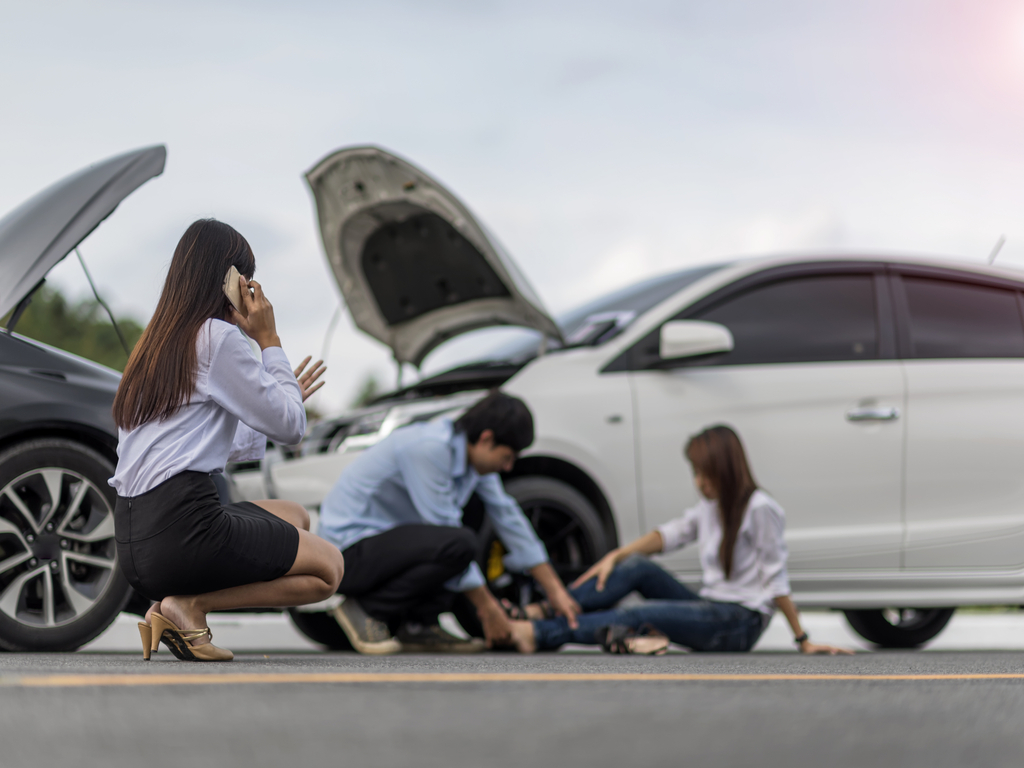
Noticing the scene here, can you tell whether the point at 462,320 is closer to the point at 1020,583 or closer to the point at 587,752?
the point at 1020,583

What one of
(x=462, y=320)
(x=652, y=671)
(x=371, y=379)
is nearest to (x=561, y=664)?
(x=652, y=671)

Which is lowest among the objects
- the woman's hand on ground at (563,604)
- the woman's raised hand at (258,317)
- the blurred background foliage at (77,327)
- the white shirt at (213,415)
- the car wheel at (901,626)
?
Result: the car wheel at (901,626)

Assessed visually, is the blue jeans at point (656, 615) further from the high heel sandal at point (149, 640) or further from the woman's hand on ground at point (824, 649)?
the high heel sandal at point (149, 640)

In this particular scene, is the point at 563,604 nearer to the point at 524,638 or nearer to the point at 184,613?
the point at 524,638

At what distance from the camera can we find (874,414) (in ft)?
16.1

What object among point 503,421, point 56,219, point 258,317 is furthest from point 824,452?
point 56,219

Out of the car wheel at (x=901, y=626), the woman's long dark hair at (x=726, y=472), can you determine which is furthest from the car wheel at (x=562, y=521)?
the car wheel at (x=901, y=626)

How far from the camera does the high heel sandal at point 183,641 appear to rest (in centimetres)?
297

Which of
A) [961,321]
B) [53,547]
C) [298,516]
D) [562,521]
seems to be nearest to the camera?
[298,516]

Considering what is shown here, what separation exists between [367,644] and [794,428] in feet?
6.76

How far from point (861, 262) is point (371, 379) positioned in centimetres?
6629

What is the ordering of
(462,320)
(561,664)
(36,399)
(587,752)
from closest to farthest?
1. (587,752)
2. (561,664)
3. (36,399)
4. (462,320)

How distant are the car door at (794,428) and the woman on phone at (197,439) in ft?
6.85

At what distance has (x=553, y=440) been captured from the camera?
463 centimetres
